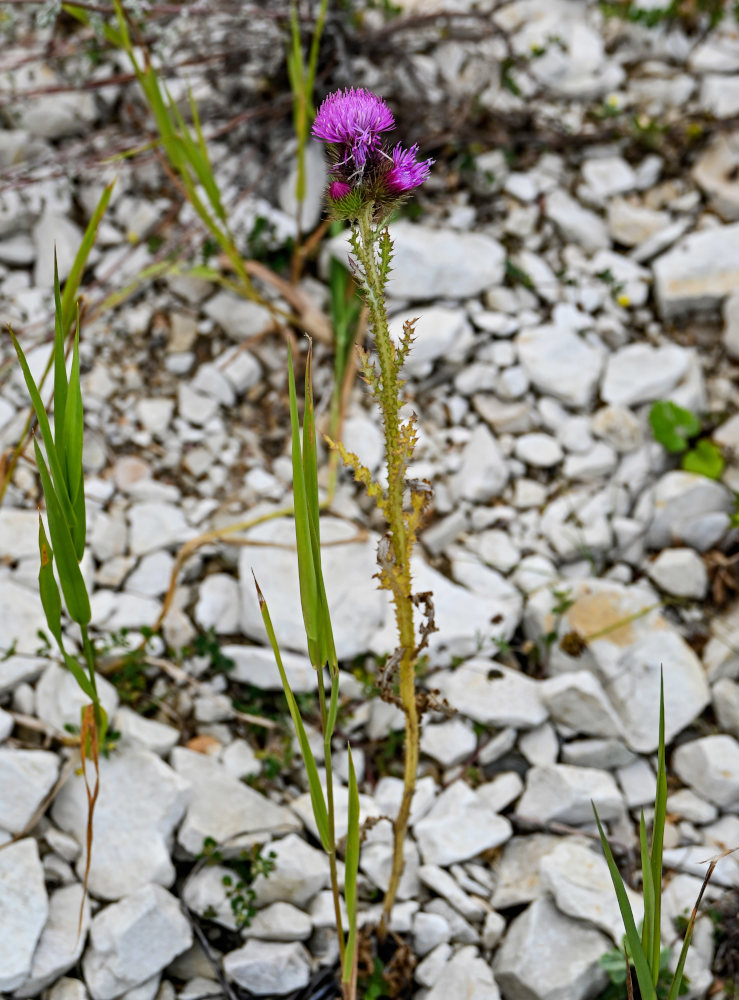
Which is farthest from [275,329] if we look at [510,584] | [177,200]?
[510,584]

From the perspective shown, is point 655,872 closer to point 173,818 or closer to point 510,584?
point 173,818

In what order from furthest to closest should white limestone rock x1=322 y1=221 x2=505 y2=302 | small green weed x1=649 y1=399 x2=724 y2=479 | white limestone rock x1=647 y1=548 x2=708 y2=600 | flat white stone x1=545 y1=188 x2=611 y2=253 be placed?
1. flat white stone x1=545 y1=188 x2=611 y2=253
2. white limestone rock x1=322 y1=221 x2=505 y2=302
3. small green weed x1=649 y1=399 x2=724 y2=479
4. white limestone rock x1=647 y1=548 x2=708 y2=600

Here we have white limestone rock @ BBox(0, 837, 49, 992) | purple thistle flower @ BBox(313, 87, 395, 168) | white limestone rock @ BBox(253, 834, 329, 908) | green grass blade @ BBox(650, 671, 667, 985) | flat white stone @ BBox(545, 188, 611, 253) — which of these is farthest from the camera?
flat white stone @ BBox(545, 188, 611, 253)

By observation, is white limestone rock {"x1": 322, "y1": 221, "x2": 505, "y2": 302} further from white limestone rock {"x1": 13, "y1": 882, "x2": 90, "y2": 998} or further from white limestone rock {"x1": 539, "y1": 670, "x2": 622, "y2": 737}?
white limestone rock {"x1": 13, "y1": 882, "x2": 90, "y2": 998}

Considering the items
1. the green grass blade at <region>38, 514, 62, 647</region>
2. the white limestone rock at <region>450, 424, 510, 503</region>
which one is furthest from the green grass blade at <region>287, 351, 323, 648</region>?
the white limestone rock at <region>450, 424, 510, 503</region>

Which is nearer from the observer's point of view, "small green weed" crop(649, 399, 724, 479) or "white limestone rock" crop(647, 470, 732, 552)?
"white limestone rock" crop(647, 470, 732, 552)

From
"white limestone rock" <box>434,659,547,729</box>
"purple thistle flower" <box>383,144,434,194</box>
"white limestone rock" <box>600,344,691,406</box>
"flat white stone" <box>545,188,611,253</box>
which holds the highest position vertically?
"flat white stone" <box>545,188,611,253</box>

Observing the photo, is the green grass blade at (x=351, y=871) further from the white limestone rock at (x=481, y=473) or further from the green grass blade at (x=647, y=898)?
the white limestone rock at (x=481, y=473)
